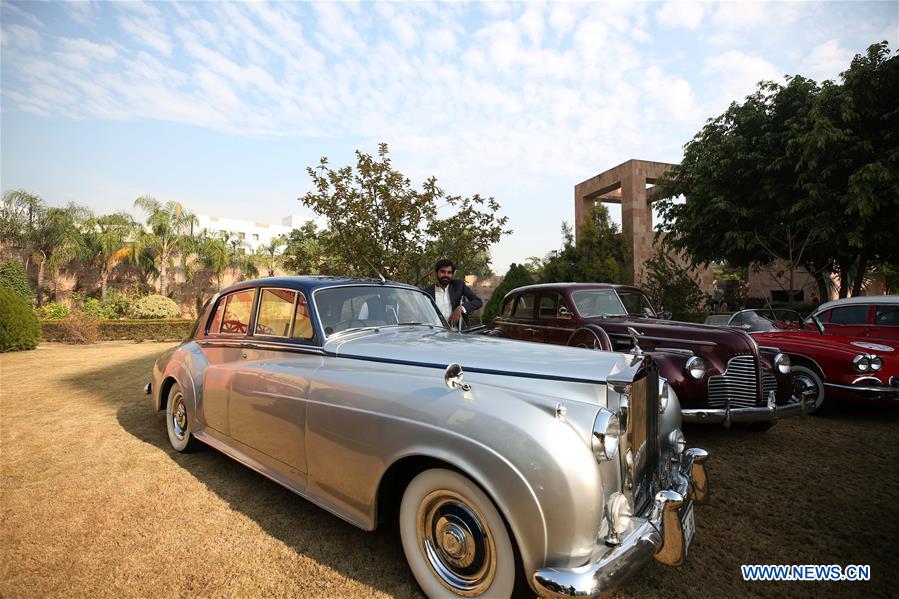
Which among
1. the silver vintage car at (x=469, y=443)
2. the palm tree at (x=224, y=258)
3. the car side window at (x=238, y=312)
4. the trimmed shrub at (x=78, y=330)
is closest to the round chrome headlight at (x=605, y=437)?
the silver vintage car at (x=469, y=443)

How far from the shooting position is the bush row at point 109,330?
15.0m

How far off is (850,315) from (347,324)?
7.92 metres

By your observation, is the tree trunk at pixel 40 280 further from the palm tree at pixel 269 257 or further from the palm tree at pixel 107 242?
the palm tree at pixel 269 257

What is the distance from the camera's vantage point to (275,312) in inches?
134

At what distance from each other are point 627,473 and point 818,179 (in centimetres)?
1385

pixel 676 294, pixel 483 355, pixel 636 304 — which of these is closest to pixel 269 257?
pixel 676 294

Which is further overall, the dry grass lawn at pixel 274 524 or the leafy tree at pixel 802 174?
the leafy tree at pixel 802 174

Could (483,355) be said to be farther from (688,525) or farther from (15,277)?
(15,277)

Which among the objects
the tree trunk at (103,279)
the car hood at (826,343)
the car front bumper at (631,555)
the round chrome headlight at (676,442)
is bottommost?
the car front bumper at (631,555)

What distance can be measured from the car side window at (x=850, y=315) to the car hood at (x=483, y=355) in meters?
6.71

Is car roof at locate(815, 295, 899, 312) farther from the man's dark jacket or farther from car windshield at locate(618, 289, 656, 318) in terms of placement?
the man's dark jacket

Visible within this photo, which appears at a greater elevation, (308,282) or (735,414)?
(308,282)

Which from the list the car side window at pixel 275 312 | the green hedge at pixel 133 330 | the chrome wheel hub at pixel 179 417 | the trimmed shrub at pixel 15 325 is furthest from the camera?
the green hedge at pixel 133 330

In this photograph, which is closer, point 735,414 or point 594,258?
point 735,414
